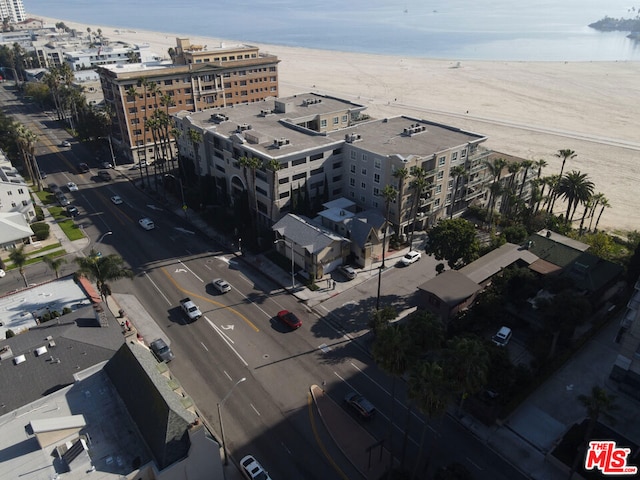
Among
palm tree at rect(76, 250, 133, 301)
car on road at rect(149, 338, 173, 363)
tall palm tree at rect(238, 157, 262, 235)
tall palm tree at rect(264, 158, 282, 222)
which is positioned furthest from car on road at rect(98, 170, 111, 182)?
→ car on road at rect(149, 338, 173, 363)

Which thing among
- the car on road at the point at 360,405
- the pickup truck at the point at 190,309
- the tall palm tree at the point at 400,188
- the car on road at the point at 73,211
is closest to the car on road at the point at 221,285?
the pickup truck at the point at 190,309

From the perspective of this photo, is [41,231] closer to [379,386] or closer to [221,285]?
[221,285]

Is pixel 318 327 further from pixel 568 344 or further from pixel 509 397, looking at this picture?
pixel 568 344

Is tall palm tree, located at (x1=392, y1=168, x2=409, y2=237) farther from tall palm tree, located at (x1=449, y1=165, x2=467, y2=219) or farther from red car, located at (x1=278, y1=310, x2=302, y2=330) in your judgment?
red car, located at (x1=278, y1=310, x2=302, y2=330)

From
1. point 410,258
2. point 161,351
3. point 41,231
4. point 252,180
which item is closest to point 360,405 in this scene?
point 161,351

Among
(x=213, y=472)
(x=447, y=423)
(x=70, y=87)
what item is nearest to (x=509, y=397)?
(x=447, y=423)

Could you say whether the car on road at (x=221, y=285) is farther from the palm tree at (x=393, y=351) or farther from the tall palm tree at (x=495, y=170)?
the tall palm tree at (x=495, y=170)
